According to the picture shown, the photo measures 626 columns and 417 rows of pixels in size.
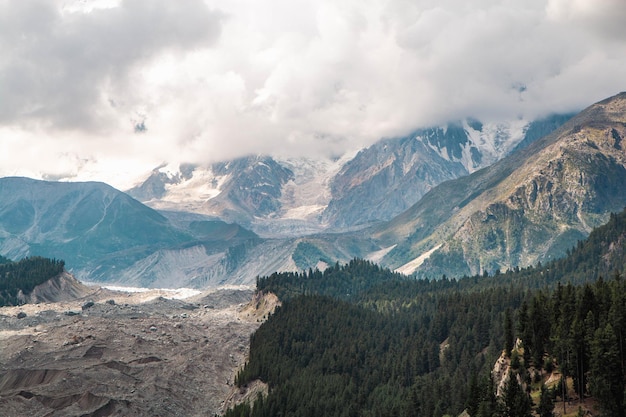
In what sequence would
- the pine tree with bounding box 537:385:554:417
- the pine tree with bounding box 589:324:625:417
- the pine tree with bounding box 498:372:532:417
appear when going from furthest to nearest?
the pine tree with bounding box 498:372:532:417 → the pine tree with bounding box 537:385:554:417 → the pine tree with bounding box 589:324:625:417

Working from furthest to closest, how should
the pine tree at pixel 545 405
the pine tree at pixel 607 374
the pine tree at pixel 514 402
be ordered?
the pine tree at pixel 514 402 → the pine tree at pixel 545 405 → the pine tree at pixel 607 374

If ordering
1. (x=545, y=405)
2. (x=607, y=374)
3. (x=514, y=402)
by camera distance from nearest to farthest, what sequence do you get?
(x=607, y=374) < (x=545, y=405) < (x=514, y=402)

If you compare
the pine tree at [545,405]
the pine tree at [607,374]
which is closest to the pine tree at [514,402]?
the pine tree at [545,405]

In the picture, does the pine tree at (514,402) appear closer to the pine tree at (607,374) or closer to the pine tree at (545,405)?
the pine tree at (545,405)

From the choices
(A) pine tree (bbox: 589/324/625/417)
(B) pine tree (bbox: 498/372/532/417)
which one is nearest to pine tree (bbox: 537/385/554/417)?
(B) pine tree (bbox: 498/372/532/417)

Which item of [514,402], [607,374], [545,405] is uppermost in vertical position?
[607,374]

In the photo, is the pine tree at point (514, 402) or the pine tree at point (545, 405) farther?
the pine tree at point (514, 402)

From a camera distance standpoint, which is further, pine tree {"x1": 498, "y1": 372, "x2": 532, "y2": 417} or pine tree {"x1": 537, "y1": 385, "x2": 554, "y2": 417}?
pine tree {"x1": 498, "y1": 372, "x2": 532, "y2": 417}

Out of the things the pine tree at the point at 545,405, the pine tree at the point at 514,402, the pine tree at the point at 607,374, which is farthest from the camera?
the pine tree at the point at 514,402

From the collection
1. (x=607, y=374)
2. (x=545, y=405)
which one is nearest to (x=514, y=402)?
(x=545, y=405)

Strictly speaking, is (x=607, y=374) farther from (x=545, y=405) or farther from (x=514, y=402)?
(x=514, y=402)

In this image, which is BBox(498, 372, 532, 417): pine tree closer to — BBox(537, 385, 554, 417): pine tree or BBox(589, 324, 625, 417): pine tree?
BBox(537, 385, 554, 417): pine tree

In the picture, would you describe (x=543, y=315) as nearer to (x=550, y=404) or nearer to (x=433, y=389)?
(x=550, y=404)

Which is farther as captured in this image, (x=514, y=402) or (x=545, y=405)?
(x=514, y=402)
